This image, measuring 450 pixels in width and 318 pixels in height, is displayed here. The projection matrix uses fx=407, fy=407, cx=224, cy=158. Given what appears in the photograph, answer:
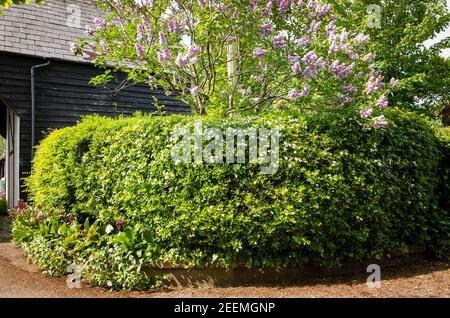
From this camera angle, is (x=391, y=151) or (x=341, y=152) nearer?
(x=341, y=152)

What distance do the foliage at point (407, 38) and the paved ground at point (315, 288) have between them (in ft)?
31.6

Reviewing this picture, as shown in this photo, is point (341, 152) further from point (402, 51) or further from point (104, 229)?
point (402, 51)

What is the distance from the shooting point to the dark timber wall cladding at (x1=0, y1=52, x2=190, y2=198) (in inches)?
469

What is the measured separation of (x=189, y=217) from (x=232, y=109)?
2.44 m

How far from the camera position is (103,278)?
5895 mm

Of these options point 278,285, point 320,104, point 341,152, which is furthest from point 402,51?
point 278,285

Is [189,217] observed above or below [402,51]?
below

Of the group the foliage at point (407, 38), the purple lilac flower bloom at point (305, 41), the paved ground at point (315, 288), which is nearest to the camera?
the paved ground at point (315, 288)

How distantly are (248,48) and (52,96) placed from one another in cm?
780

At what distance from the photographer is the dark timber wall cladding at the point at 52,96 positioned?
11.9 metres

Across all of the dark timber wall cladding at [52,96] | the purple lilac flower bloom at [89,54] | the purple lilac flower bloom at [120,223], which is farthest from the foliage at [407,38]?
the purple lilac flower bloom at [120,223]

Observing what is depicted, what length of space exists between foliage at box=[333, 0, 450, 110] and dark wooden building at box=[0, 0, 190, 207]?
8629 millimetres

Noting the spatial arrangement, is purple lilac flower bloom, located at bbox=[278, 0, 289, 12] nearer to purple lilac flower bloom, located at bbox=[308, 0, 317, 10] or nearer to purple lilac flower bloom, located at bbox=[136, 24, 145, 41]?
purple lilac flower bloom, located at bbox=[308, 0, 317, 10]

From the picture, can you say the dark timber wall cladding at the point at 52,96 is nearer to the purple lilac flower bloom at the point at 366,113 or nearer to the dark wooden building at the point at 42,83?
the dark wooden building at the point at 42,83
